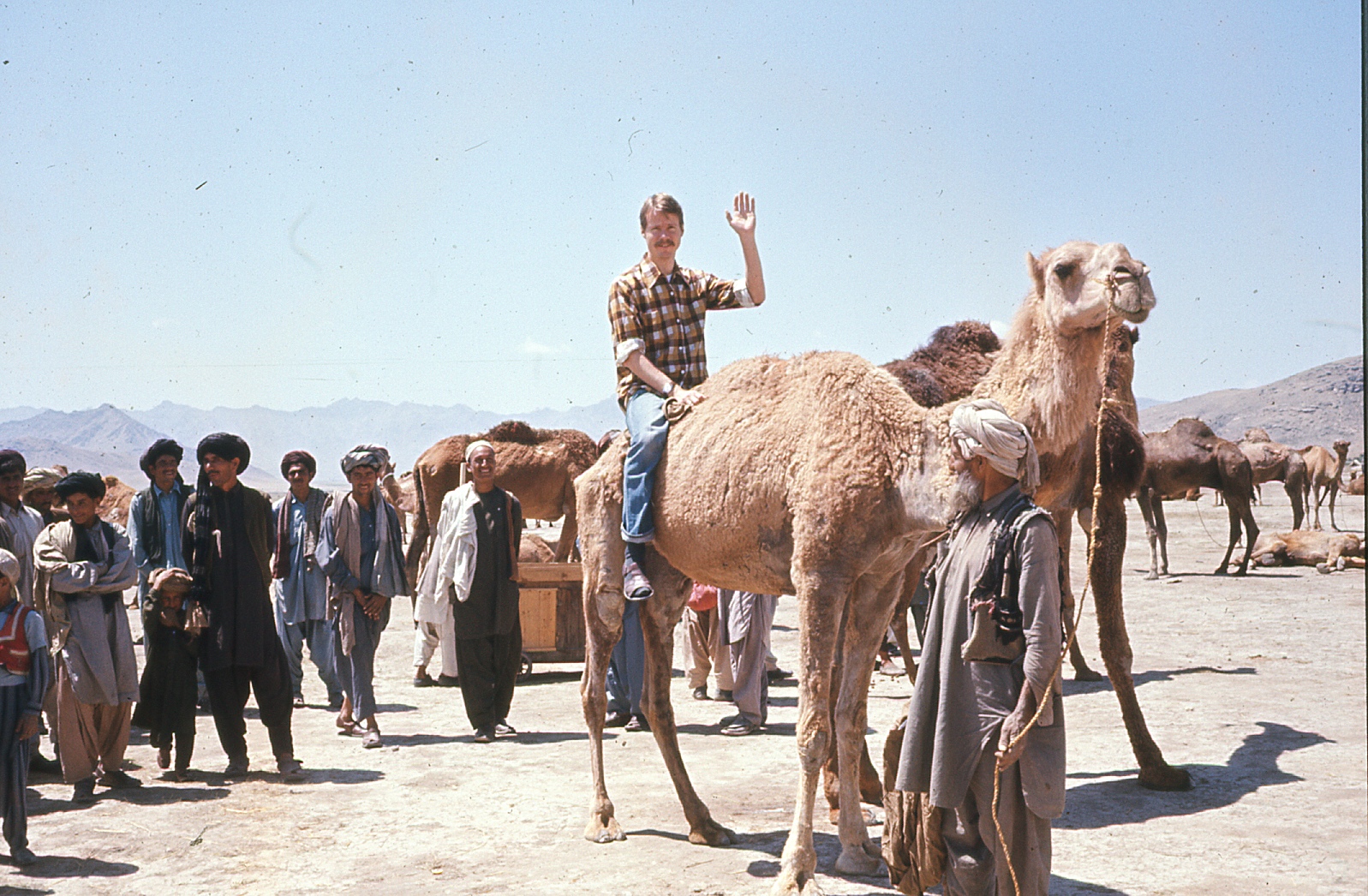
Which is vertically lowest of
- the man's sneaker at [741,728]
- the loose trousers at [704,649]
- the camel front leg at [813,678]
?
the man's sneaker at [741,728]

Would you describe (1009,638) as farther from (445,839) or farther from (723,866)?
(445,839)

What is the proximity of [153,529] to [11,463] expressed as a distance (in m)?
1.31

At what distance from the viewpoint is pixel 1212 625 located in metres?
13.9

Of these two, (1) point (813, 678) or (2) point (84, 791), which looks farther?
(2) point (84, 791)

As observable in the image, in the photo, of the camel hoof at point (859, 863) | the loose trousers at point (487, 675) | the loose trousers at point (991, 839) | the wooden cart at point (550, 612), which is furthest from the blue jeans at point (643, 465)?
the wooden cart at point (550, 612)

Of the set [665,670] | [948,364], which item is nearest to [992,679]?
[665,670]

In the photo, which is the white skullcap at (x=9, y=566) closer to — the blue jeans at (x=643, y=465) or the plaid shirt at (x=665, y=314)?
the blue jeans at (x=643, y=465)

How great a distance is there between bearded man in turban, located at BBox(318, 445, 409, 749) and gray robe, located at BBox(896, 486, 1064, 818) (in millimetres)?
5864

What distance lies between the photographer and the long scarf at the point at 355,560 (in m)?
9.20

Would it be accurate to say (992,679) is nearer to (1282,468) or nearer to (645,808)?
(645,808)

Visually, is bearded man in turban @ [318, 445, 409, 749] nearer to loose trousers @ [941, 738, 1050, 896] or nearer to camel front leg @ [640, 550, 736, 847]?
camel front leg @ [640, 550, 736, 847]

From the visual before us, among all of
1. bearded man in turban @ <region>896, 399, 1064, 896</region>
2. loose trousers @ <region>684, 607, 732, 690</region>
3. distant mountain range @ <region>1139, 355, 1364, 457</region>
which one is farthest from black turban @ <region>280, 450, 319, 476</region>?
distant mountain range @ <region>1139, 355, 1364, 457</region>

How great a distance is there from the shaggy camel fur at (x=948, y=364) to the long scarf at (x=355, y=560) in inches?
169

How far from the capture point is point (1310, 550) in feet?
69.1
